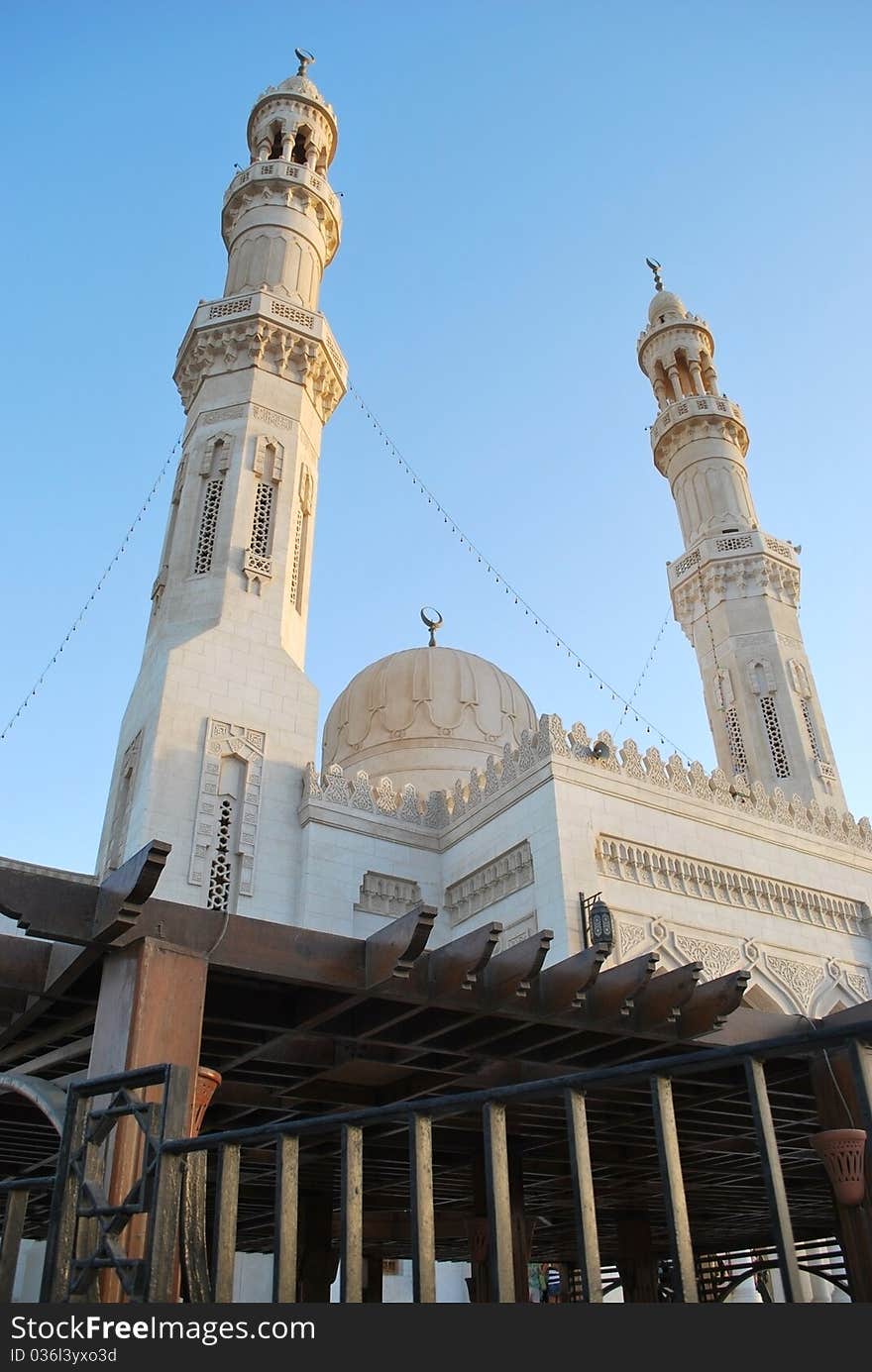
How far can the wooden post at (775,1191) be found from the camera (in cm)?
216

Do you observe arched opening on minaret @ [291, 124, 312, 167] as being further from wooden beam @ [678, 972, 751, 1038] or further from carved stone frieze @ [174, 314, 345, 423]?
wooden beam @ [678, 972, 751, 1038]

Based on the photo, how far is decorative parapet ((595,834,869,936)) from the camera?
13.3 m

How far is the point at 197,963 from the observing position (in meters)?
4.81

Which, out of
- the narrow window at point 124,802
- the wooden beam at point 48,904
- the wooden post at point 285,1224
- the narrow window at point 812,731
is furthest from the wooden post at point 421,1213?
the narrow window at point 812,731

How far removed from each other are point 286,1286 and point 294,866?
441 inches

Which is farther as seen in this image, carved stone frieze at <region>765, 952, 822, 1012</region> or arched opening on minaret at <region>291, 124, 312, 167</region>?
arched opening on minaret at <region>291, 124, 312, 167</region>

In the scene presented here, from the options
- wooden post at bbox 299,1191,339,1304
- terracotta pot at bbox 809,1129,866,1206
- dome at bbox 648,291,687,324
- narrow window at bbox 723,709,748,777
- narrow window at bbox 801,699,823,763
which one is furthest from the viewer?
dome at bbox 648,291,687,324

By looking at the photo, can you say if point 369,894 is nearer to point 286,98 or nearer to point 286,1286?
point 286,1286

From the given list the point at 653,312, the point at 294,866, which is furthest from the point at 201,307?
the point at 653,312

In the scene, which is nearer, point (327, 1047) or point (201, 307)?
point (327, 1047)

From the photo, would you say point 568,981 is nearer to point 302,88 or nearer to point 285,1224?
point 285,1224

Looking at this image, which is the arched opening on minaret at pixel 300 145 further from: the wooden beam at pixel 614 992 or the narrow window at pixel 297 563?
the wooden beam at pixel 614 992

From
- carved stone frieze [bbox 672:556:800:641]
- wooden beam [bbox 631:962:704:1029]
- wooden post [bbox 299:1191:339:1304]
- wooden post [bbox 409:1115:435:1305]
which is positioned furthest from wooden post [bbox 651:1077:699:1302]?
carved stone frieze [bbox 672:556:800:641]

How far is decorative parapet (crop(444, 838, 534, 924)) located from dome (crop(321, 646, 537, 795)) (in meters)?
4.99
